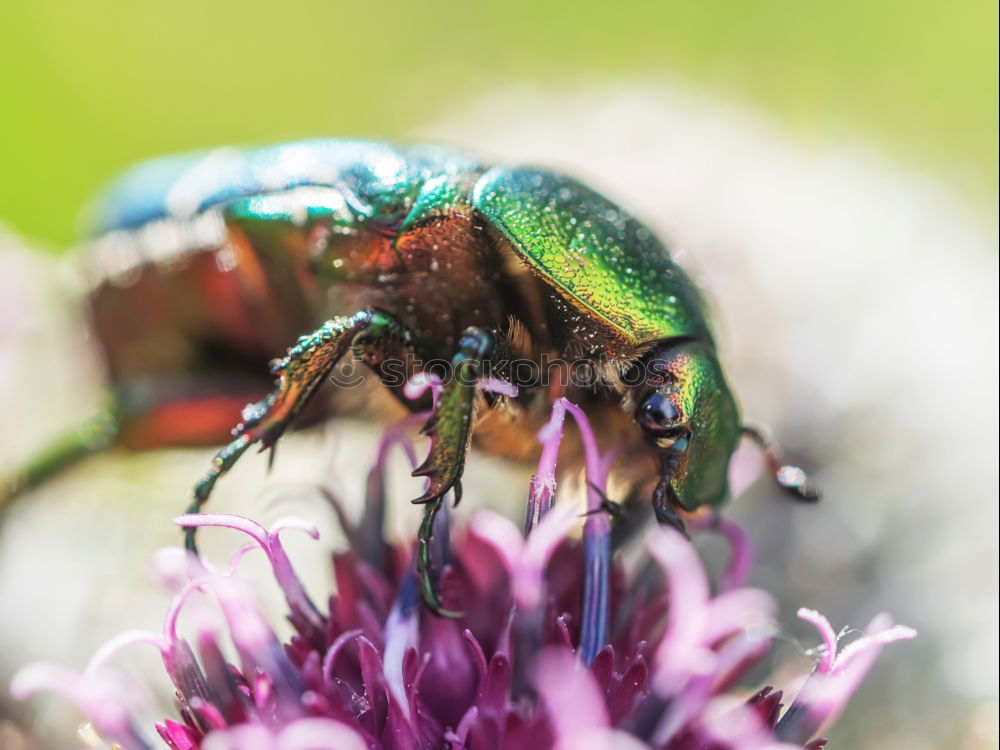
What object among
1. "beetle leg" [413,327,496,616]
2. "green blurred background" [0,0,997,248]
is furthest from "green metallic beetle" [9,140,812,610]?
"green blurred background" [0,0,997,248]

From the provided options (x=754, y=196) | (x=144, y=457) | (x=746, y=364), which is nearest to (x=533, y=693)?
(x=144, y=457)

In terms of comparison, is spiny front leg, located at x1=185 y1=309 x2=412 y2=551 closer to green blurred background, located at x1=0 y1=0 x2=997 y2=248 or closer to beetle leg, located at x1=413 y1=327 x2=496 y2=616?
beetle leg, located at x1=413 y1=327 x2=496 y2=616

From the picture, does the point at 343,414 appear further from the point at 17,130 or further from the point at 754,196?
the point at 17,130

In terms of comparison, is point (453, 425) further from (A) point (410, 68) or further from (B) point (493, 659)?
(A) point (410, 68)

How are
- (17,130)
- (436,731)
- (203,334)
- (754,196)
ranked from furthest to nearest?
1. (17,130)
2. (754,196)
3. (203,334)
4. (436,731)

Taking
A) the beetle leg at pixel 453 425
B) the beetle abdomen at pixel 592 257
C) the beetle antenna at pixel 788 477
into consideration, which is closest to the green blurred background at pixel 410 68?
the beetle antenna at pixel 788 477

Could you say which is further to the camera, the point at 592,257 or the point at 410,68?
the point at 410,68

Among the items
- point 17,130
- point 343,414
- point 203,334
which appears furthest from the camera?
point 17,130

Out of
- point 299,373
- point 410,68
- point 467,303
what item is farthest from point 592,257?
point 410,68
